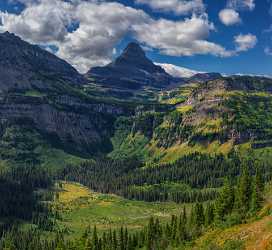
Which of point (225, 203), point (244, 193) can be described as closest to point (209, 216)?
point (225, 203)

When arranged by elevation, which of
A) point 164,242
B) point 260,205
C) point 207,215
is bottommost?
point 164,242

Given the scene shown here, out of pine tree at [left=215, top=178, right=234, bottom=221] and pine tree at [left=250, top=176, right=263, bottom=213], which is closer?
pine tree at [left=250, top=176, right=263, bottom=213]

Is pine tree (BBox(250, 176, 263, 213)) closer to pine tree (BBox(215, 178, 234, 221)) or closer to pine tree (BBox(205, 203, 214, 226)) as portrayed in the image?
pine tree (BBox(215, 178, 234, 221))

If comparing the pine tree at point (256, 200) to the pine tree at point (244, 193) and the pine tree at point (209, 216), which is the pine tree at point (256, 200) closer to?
A: the pine tree at point (244, 193)

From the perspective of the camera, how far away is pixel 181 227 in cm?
18938

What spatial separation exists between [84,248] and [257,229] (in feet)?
251

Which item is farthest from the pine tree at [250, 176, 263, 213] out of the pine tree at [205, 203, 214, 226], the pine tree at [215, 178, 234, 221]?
the pine tree at [205, 203, 214, 226]

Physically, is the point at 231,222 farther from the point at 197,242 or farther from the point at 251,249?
the point at 251,249

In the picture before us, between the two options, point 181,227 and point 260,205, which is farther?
point 181,227

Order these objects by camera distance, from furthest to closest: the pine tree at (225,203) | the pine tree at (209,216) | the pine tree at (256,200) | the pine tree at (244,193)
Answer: the pine tree at (209,216) < the pine tree at (225,203) < the pine tree at (244,193) < the pine tree at (256,200)

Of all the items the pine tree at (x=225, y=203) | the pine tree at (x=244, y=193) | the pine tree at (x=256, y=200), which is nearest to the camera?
the pine tree at (x=256, y=200)

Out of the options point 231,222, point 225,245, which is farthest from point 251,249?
point 231,222

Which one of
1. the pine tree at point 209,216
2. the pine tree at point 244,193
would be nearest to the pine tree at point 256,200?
the pine tree at point 244,193

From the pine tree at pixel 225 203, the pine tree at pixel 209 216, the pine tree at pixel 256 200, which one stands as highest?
the pine tree at pixel 256 200
